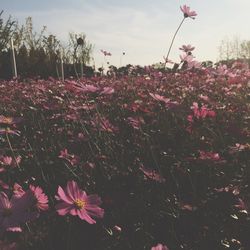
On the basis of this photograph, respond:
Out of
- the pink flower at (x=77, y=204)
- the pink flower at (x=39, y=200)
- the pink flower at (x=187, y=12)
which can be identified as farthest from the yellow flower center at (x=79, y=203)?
the pink flower at (x=187, y=12)

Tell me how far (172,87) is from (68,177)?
346cm

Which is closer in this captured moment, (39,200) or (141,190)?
(39,200)

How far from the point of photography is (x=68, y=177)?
9.27 ft

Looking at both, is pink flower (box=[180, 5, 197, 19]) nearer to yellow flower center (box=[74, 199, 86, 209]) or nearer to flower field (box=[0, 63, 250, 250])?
flower field (box=[0, 63, 250, 250])

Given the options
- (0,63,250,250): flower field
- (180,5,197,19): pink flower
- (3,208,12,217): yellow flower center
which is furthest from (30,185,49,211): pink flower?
(180,5,197,19): pink flower

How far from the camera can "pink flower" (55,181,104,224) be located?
1483mm

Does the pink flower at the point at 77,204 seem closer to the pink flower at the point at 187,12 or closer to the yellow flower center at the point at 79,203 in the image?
the yellow flower center at the point at 79,203

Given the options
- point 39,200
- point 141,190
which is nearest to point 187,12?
point 141,190

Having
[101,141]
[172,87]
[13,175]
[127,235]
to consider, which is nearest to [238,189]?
[127,235]

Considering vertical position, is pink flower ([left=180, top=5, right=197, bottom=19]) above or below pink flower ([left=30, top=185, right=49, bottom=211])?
above

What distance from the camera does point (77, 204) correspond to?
4.96 feet

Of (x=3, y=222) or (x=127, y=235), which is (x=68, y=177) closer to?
(x=127, y=235)

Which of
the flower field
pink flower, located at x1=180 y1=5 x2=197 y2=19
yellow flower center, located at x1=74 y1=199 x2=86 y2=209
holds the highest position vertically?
pink flower, located at x1=180 y1=5 x2=197 y2=19

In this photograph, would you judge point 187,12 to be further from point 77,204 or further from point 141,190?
point 77,204
